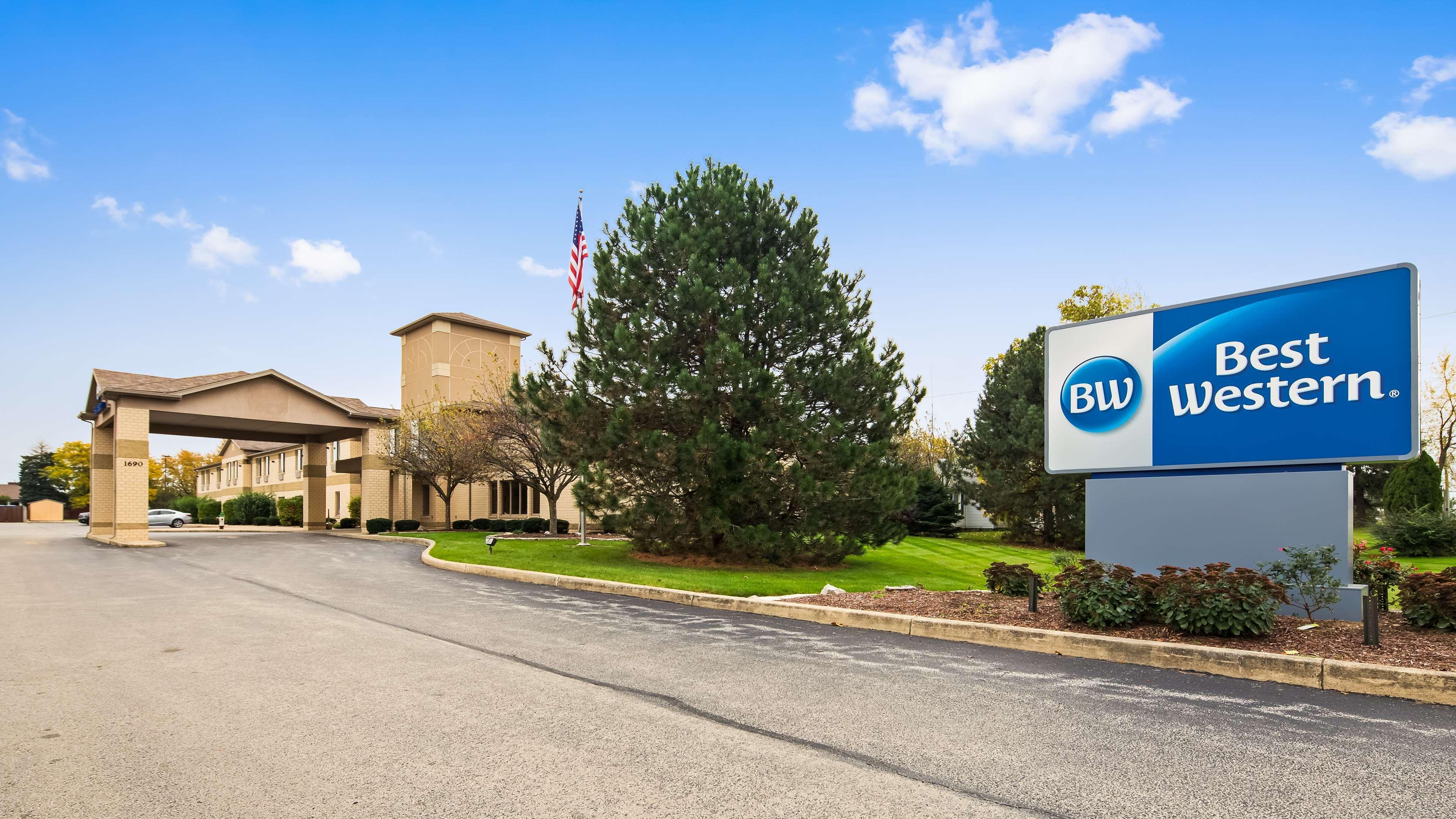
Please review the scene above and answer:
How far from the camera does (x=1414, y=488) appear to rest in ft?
96.2

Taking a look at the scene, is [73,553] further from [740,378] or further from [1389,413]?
[1389,413]

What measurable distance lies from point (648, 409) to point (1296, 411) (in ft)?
38.3

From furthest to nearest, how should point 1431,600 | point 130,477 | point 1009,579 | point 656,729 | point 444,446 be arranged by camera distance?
point 444,446
point 130,477
point 1009,579
point 1431,600
point 656,729

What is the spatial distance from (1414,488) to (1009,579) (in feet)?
88.4

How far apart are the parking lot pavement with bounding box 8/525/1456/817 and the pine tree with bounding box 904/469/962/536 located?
25300 mm

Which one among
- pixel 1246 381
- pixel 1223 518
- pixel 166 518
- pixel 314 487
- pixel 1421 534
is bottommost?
pixel 166 518

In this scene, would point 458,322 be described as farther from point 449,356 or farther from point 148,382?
point 148,382

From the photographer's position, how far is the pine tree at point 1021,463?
2823cm

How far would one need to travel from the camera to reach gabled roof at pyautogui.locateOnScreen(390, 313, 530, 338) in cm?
4259

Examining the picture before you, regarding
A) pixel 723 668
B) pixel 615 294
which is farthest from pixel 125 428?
pixel 723 668

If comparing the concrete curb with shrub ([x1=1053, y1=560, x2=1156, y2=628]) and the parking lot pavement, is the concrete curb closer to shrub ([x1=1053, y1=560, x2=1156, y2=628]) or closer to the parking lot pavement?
the parking lot pavement

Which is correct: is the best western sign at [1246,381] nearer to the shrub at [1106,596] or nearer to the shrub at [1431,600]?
the shrub at [1431,600]

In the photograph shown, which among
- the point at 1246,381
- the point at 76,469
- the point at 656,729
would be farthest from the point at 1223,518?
the point at 76,469

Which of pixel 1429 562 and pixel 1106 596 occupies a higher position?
pixel 1106 596
